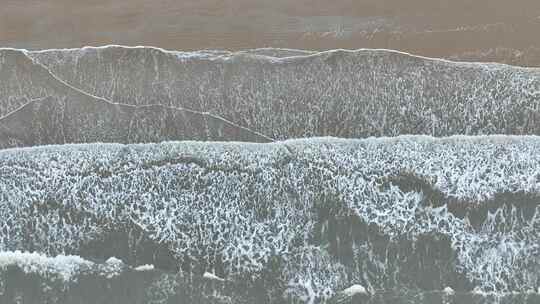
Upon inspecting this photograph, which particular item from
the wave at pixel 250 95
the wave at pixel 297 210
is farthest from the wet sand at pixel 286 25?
the wave at pixel 297 210

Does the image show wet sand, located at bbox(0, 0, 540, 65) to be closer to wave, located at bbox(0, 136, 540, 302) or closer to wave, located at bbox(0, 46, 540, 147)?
wave, located at bbox(0, 46, 540, 147)

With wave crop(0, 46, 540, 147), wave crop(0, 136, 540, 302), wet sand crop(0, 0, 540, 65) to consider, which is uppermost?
wet sand crop(0, 0, 540, 65)

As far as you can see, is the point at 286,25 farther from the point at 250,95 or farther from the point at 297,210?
the point at 297,210

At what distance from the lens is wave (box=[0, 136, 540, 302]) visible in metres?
1.19

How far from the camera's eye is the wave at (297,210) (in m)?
1.19

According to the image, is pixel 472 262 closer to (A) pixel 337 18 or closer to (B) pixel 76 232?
(A) pixel 337 18

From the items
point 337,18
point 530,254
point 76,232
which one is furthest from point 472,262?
point 76,232

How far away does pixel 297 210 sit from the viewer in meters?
1.22

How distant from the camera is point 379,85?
1.25 m

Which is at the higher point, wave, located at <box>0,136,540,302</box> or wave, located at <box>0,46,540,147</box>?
wave, located at <box>0,46,540,147</box>

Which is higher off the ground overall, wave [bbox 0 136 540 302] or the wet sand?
the wet sand

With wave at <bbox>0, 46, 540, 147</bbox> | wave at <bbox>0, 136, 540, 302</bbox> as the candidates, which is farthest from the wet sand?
wave at <bbox>0, 136, 540, 302</bbox>

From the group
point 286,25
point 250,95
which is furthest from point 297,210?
point 286,25

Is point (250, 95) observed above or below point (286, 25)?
below
